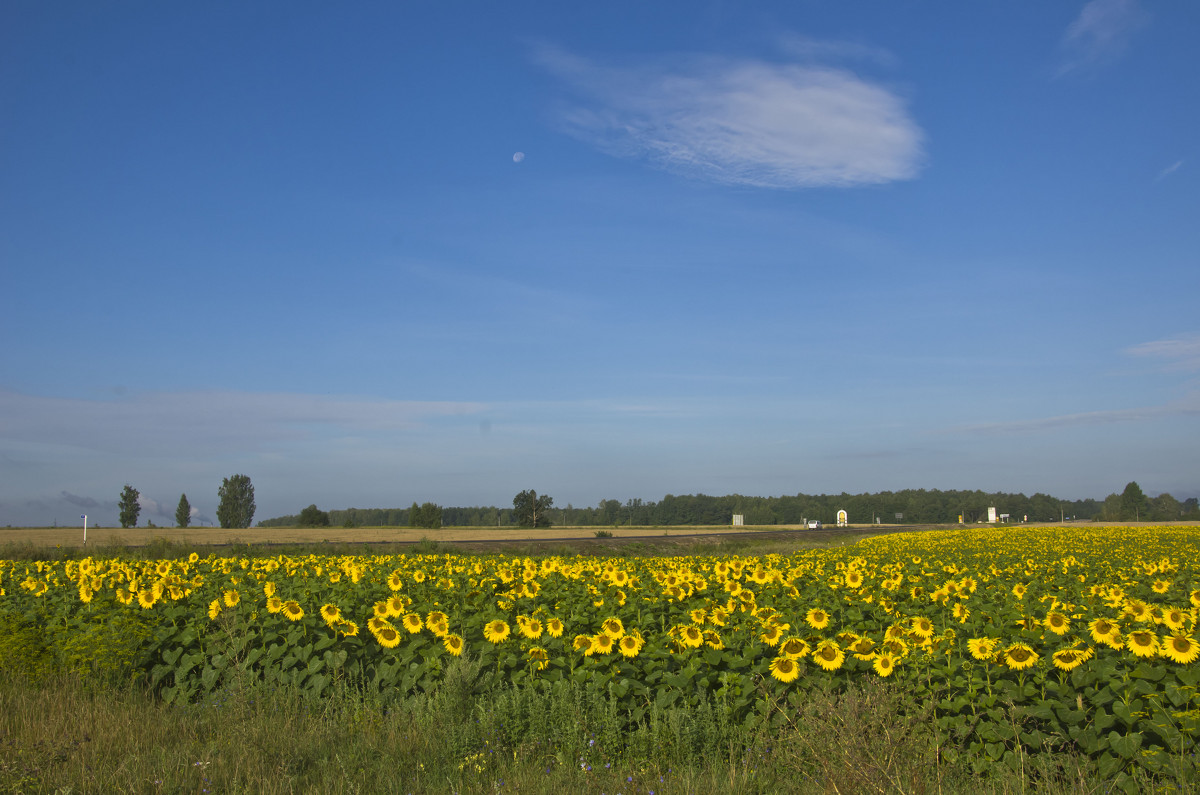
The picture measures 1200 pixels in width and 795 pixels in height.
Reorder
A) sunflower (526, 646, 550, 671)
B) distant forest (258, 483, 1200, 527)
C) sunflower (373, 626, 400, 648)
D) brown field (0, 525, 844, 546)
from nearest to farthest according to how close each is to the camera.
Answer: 1. sunflower (526, 646, 550, 671)
2. sunflower (373, 626, 400, 648)
3. brown field (0, 525, 844, 546)
4. distant forest (258, 483, 1200, 527)

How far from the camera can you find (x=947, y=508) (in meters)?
174

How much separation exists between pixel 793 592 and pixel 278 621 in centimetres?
552

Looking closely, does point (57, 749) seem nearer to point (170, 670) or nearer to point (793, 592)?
point (170, 670)

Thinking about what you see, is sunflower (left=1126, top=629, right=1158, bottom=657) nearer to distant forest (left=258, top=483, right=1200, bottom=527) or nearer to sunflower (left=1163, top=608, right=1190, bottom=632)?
sunflower (left=1163, top=608, right=1190, bottom=632)

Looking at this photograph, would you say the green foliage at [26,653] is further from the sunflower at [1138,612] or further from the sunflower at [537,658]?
the sunflower at [1138,612]

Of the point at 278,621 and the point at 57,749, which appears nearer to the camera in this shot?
the point at 57,749

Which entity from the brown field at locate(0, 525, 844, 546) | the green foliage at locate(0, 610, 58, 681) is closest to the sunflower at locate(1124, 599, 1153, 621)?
the green foliage at locate(0, 610, 58, 681)

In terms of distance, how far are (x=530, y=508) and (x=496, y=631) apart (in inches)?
4588

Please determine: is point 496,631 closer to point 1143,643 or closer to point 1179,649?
point 1143,643

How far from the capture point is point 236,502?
405 ft

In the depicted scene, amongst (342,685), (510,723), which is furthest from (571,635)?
(342,685)

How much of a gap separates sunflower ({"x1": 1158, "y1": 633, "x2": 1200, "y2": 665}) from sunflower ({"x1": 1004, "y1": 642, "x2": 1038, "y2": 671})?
31.3 inches

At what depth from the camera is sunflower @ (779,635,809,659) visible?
585cm

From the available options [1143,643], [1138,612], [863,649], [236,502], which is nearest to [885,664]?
[863,649]
